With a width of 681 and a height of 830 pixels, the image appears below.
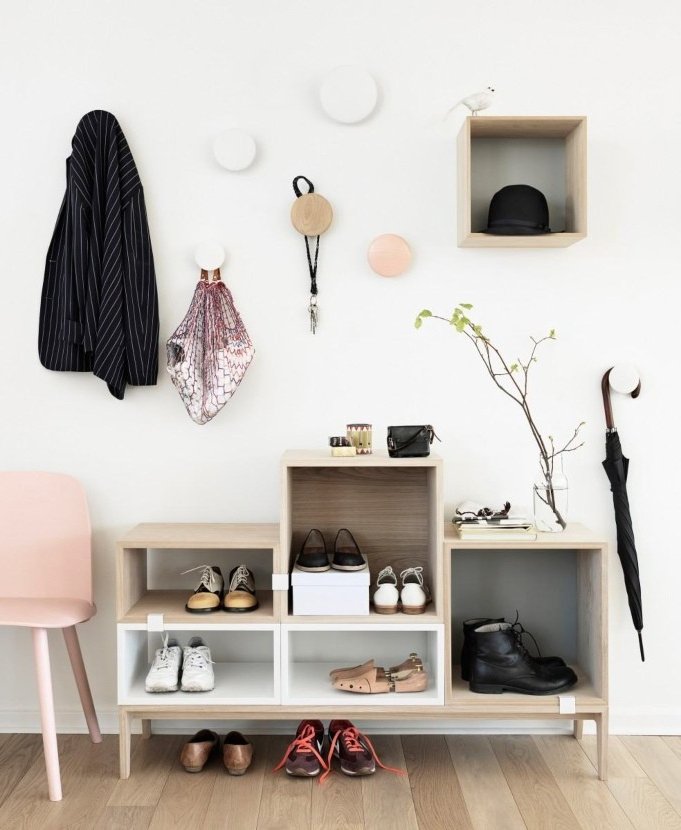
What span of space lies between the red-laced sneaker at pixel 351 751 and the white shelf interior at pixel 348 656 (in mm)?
128

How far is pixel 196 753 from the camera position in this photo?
8.27ft

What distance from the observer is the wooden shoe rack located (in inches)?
98.3

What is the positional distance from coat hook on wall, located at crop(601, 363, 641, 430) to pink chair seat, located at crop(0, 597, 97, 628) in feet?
5.61

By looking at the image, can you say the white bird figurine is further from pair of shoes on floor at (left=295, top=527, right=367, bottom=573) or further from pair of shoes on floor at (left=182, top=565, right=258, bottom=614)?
pair of shoes on floor at (left=182, top=565, right=258, bottom=614)

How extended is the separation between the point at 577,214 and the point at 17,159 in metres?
1.77

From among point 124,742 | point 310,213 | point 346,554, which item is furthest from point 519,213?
point 124,742

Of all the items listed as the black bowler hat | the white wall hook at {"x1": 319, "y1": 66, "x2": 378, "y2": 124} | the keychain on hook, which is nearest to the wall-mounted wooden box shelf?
the black bowler hat

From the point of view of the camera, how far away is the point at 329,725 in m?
2.78

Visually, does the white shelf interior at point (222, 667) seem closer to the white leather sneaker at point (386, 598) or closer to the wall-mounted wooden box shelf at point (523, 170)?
the white leather sneaker at point (386, 598)

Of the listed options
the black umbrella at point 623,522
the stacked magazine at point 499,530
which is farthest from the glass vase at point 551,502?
the black umbrella at point 623,522

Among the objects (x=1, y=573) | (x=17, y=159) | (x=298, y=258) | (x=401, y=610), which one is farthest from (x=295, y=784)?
(x=17, y=159)

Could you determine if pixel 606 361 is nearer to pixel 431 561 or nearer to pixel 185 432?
pixel 431 561

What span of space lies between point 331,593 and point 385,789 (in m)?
0.56

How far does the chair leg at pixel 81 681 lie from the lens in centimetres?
267
